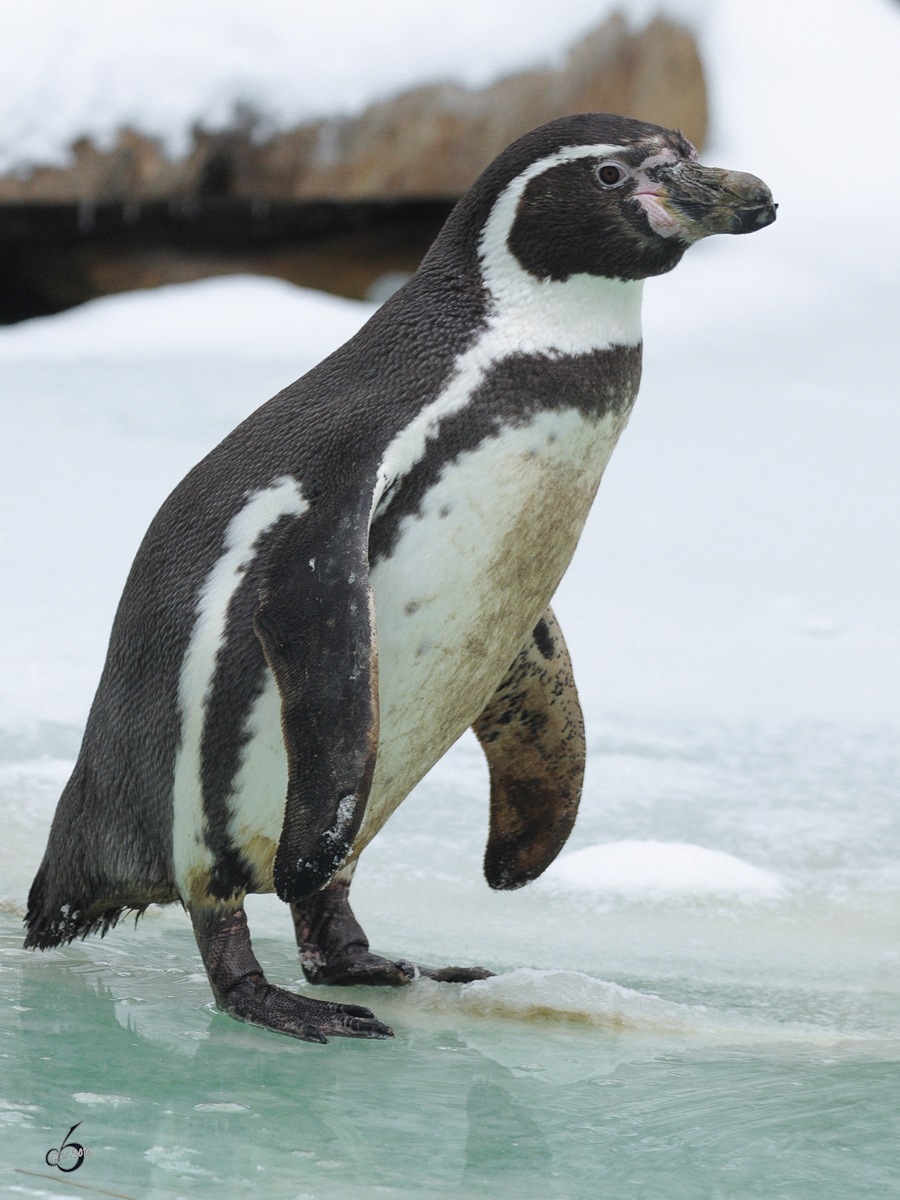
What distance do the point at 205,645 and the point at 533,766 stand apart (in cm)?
66

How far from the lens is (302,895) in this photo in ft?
5.98

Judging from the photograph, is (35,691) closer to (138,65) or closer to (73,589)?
(73,589)

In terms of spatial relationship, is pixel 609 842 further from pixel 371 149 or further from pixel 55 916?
pixel 371 149

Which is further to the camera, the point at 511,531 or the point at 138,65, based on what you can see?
the point at 138,65

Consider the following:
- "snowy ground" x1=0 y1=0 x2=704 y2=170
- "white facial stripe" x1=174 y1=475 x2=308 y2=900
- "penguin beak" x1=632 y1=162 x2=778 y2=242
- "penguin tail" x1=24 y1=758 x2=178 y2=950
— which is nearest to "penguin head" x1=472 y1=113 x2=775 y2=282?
"penguin beak" x1=632 y1=162 x2=778 y2=242

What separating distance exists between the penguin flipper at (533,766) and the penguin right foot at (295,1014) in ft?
1.65

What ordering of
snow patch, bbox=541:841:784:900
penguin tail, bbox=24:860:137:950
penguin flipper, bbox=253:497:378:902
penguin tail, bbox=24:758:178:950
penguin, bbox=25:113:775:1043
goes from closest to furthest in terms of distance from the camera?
penguin flipper, bbox=253:497:378:902
penguin, bbox=25:113:775:1043
penguin tail, bbox=24:758:178:950
penguin tail, bbox=24:860:137:950
snow patch, bbox=541:841:784:900

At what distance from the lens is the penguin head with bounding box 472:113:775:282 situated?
1993 mm

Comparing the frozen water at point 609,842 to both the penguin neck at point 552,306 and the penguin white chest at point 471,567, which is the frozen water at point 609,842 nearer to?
the penguin white chest at point 471,567

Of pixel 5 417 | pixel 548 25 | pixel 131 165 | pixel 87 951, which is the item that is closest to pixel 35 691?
pixel 87 951

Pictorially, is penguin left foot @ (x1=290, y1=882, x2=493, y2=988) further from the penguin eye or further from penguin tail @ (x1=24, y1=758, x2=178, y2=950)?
the penguin eye

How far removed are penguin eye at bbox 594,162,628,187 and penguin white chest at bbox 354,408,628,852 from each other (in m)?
0.29

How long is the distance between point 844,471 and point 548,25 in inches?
120

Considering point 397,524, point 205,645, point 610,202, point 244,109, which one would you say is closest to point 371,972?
point 205,645
